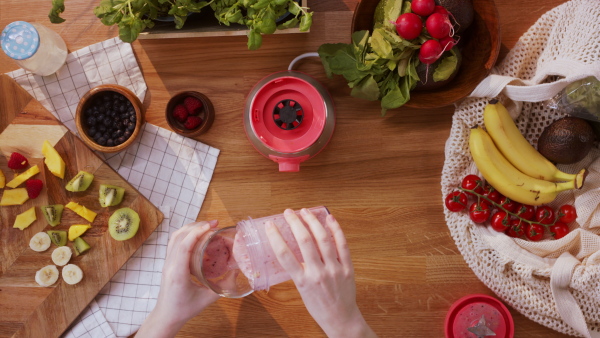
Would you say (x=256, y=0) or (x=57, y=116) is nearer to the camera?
(x=256, y=0)

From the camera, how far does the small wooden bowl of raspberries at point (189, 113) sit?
119cm

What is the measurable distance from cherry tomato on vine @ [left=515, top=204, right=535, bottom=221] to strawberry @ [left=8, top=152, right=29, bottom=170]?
1.28m

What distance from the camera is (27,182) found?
1213 millimetres

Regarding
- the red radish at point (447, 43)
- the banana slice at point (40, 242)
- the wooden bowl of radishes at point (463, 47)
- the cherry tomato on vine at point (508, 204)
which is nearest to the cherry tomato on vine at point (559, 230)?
the cherry tomato on vine at point (508, 204)

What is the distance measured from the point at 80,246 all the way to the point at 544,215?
3.92 ft

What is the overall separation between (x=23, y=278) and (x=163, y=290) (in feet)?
1.50

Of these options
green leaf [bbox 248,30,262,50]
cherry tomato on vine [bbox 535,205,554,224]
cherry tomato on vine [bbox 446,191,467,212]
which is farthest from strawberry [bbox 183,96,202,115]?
cherry tomato on vine [bbox 535,205,554,224]

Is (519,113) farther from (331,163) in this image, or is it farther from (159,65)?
(159,65)

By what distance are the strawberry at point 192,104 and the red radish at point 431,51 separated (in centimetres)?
56

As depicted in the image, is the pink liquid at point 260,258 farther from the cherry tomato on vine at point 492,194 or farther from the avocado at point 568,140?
the avocado at point 568,140

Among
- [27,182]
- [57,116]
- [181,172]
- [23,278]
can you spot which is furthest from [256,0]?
[23,278]

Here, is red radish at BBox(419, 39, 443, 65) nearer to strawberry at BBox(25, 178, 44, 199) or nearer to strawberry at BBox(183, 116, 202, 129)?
strawberry at BBox(183, 116, 202, 129)

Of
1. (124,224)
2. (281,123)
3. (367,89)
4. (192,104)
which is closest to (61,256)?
(124,224)

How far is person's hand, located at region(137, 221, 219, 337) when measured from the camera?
98 centimetres
